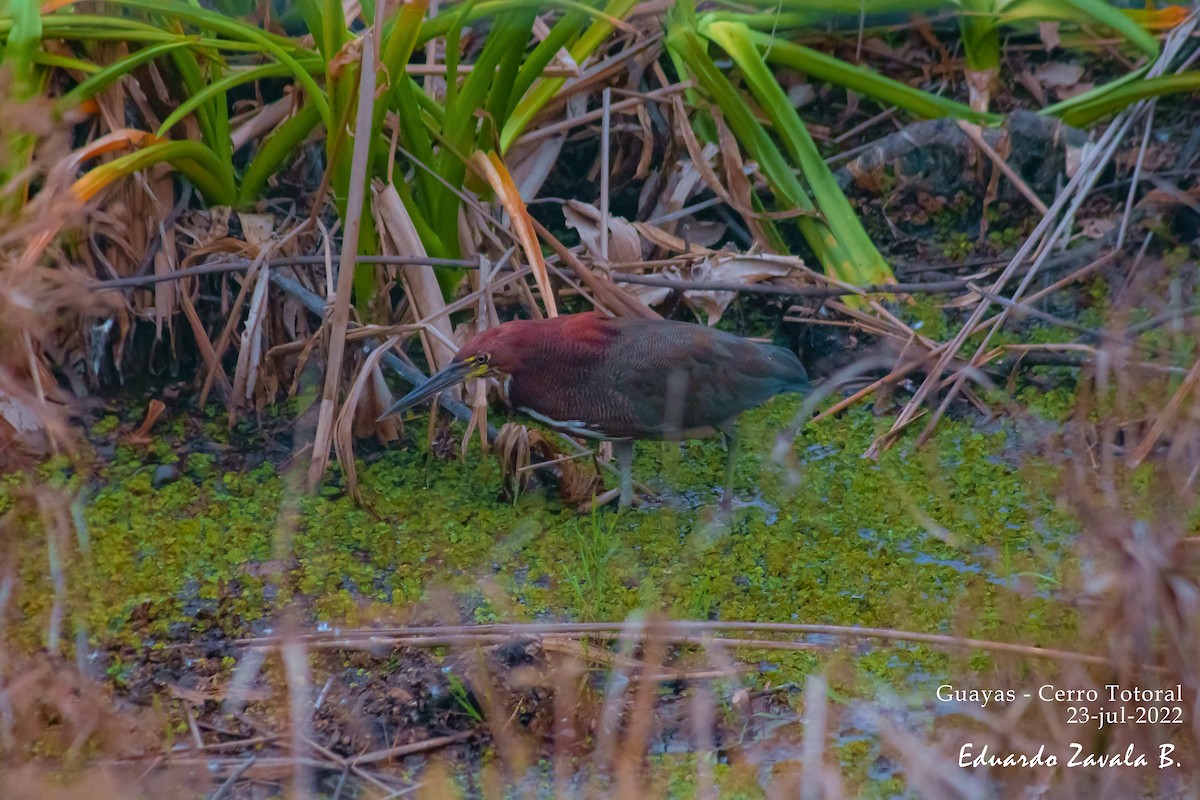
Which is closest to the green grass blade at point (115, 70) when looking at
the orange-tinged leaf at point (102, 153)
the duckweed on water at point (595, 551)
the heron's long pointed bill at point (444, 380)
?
the orange-tinged leaf at point (102, 153)

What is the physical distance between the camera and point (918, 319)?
14.8 feet

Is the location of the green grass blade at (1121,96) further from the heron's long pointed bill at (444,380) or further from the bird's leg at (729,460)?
the heron's long pointed bill at (444,380)

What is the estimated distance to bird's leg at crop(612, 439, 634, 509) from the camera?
3.80 m

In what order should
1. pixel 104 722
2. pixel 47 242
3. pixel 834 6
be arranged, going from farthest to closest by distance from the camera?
pixel 834 6, pixel 47 242, pixel 104 722

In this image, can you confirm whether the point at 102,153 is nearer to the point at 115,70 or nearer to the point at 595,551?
the point at 115,70

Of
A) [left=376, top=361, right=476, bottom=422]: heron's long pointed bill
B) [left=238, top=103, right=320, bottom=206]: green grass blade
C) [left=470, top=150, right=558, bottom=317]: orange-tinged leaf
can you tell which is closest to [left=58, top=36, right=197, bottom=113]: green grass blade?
[left=238, top=103, right=320, bottom=206]: green grass blade

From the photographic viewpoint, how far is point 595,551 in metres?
3.24

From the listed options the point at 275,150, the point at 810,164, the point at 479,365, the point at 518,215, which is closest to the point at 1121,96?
the point at 810,164

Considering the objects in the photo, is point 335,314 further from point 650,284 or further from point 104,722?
point 104,722

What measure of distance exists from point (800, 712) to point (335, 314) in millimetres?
1698

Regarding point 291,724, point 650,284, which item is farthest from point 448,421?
point 291,724

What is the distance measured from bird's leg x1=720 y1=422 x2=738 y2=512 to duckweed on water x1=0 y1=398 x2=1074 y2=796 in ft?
0.19

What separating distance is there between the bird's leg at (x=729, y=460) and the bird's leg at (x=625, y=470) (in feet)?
0.93

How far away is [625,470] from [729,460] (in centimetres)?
32
